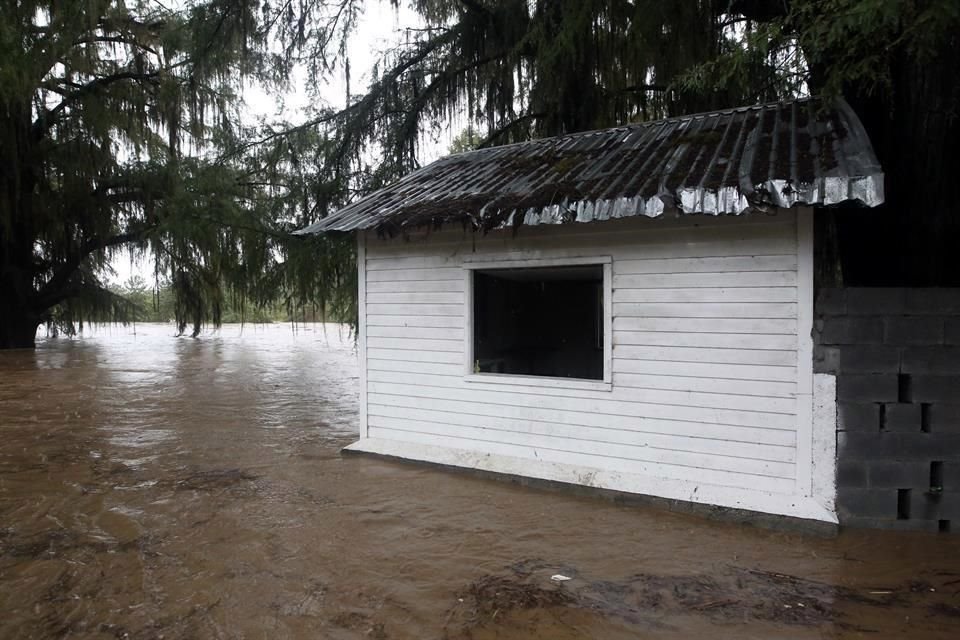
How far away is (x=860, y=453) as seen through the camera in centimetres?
455

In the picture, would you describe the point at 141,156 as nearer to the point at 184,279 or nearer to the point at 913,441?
the point at 184,279

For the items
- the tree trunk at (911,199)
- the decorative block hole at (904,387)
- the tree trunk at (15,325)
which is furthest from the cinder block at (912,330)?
the tree trunk at (15,325)

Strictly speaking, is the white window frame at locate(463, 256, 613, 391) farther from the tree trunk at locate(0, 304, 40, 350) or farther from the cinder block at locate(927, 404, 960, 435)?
the tree trunk at locate(0, 304, 40, 350)

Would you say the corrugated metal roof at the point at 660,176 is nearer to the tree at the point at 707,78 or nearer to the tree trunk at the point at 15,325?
the tree at the point at 707,78

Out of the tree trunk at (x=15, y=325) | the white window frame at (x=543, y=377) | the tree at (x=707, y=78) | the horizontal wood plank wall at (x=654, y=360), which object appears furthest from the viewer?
the tree trunk at (x=15, y=325)

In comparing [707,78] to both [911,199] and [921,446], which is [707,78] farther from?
[921,446]

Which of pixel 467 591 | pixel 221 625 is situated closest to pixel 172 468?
pixel 221 625

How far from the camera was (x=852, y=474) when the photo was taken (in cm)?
457

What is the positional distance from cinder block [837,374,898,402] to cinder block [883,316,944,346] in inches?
10.8

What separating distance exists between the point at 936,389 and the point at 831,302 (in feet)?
3.16

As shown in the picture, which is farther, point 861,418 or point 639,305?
point 639,305

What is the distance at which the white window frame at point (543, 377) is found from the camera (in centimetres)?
550

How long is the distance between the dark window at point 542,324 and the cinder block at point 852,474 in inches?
134

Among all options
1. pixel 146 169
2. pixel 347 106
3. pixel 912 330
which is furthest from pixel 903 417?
pixel 146 169
